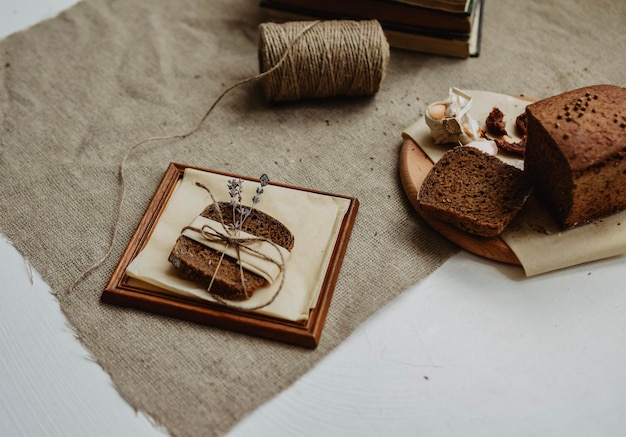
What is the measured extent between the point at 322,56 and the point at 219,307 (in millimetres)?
897

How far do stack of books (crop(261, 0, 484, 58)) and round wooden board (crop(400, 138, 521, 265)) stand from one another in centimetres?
54

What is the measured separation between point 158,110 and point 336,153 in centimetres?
63

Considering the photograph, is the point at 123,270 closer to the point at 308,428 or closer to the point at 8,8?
the point at 308,428

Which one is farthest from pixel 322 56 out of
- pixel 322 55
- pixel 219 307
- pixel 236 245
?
pixel 219 307

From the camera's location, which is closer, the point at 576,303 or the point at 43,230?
the point at 576,303

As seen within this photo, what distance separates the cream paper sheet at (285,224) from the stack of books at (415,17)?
32.4 inches

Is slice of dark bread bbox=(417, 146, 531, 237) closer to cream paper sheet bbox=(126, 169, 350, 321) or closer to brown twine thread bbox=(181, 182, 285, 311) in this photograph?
cream paper sheet bbox=(126, 169, 350, 321)

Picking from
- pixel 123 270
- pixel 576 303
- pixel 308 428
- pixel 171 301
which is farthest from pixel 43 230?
pixel 576 303

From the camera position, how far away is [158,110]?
210 centimetres

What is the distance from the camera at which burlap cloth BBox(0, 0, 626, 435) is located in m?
1.50

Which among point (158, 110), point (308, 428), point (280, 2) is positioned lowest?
point (308, 428)

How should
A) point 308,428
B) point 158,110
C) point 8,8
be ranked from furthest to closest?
point 8,8 < point 158,110 < point 308,428

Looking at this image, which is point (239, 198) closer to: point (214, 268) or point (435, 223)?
point (214, 268)

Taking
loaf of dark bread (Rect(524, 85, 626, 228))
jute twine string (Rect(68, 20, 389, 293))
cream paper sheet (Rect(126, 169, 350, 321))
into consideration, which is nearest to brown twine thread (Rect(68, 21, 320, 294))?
jute twine string (Rect(68, 20, 389, 293))
